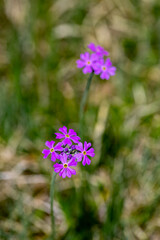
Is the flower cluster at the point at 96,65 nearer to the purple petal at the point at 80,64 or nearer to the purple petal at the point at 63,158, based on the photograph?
the purple petal at the point at 80,64

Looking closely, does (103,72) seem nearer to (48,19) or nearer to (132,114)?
(132,114)

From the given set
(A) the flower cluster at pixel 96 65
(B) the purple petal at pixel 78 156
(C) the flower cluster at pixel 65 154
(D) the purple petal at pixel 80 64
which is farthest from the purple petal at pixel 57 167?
(D) the purple petal at pixel 80 64

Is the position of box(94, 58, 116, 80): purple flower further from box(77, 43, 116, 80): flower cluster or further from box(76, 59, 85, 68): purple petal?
box(76, 59, 85, 68): purple petal

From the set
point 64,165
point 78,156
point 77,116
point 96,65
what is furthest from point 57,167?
point 77,116

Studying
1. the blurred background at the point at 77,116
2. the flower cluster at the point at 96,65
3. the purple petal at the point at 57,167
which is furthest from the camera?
the blurred background at the point at 77,116

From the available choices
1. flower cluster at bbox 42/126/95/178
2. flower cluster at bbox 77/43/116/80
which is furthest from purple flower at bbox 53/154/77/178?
flower cluster at bbox 77/43/116/80

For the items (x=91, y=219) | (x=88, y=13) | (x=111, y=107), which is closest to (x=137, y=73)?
(x=111, y=107)
